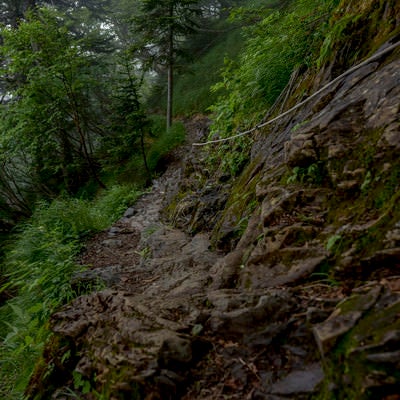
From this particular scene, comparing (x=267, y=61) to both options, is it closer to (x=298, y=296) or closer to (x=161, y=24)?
(x=298, y=296)

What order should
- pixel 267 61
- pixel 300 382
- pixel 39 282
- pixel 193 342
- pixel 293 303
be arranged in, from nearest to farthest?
1. pixel 300 382
2. pixel 293 303
3. pixel 193 342
4. pixel 39 282
5. pixel 267 61

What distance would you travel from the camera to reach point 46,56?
9.61 m

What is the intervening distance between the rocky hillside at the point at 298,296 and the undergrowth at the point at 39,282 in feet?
3.00

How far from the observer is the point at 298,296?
1.82 meters

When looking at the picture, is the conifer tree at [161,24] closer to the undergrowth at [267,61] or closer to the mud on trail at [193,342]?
the undergrowth at [267,61]

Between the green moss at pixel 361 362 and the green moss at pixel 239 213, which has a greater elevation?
the green moss at pixel 239 213

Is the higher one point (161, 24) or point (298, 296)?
point (161, 24)

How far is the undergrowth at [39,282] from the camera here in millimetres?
3203

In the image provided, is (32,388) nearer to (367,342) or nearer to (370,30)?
(367,342)

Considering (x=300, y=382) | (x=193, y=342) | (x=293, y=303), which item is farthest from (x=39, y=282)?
(x=300, y=382)

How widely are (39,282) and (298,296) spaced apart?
369 cm

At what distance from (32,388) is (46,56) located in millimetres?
10230

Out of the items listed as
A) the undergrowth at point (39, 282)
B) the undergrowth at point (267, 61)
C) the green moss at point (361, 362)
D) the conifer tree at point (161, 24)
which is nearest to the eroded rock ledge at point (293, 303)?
the green moss at point (361, 362)

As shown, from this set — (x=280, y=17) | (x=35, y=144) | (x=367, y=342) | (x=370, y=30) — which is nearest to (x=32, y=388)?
(x=367, y=342)
